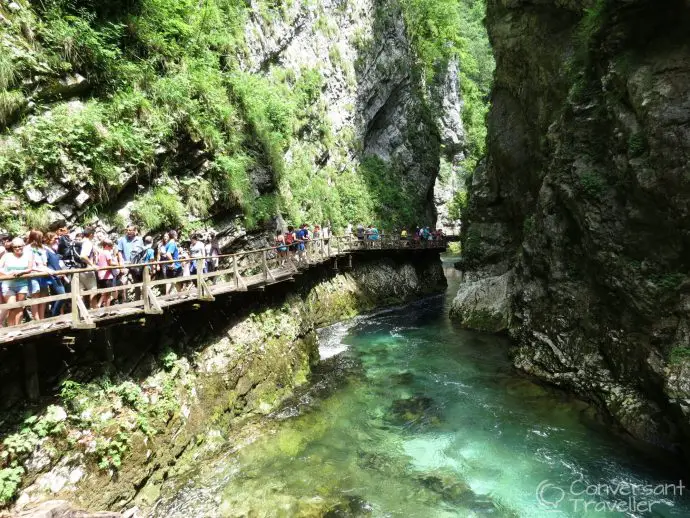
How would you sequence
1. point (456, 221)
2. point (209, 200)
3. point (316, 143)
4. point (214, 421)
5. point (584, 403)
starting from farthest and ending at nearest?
1. point (456, 221)
2. point (316, 143)
3. point (209, 200)
4. point (584, 403)
5. point (214, 421)

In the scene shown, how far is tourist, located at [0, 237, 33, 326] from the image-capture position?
711 centimetres

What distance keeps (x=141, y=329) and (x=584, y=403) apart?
11.7m

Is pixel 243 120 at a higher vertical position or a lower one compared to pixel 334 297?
higher

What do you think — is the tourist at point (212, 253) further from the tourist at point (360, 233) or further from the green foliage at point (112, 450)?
the tourist at point (360, 233)

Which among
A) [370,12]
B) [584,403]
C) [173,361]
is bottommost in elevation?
[584,403]

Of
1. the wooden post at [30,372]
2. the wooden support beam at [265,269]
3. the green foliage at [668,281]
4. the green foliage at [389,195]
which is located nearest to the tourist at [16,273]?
the wooden post at [30,372]

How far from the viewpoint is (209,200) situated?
1574cm

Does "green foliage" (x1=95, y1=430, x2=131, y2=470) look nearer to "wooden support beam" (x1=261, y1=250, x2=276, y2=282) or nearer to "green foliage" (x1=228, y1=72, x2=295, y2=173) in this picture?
"wooden support beam" (x1=261, y1=250, x2=276, y2=282)

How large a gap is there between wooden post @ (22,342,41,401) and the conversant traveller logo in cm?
927

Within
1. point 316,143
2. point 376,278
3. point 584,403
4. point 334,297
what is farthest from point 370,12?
point 584,403

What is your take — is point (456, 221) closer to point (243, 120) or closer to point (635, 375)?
point (243, 120)

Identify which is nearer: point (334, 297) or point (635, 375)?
point (635, 375)

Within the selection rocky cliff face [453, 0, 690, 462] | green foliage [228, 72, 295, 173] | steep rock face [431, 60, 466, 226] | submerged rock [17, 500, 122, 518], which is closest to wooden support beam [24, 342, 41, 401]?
submerged rock [17, 500, 122, 518]

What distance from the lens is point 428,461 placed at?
30.6ft
